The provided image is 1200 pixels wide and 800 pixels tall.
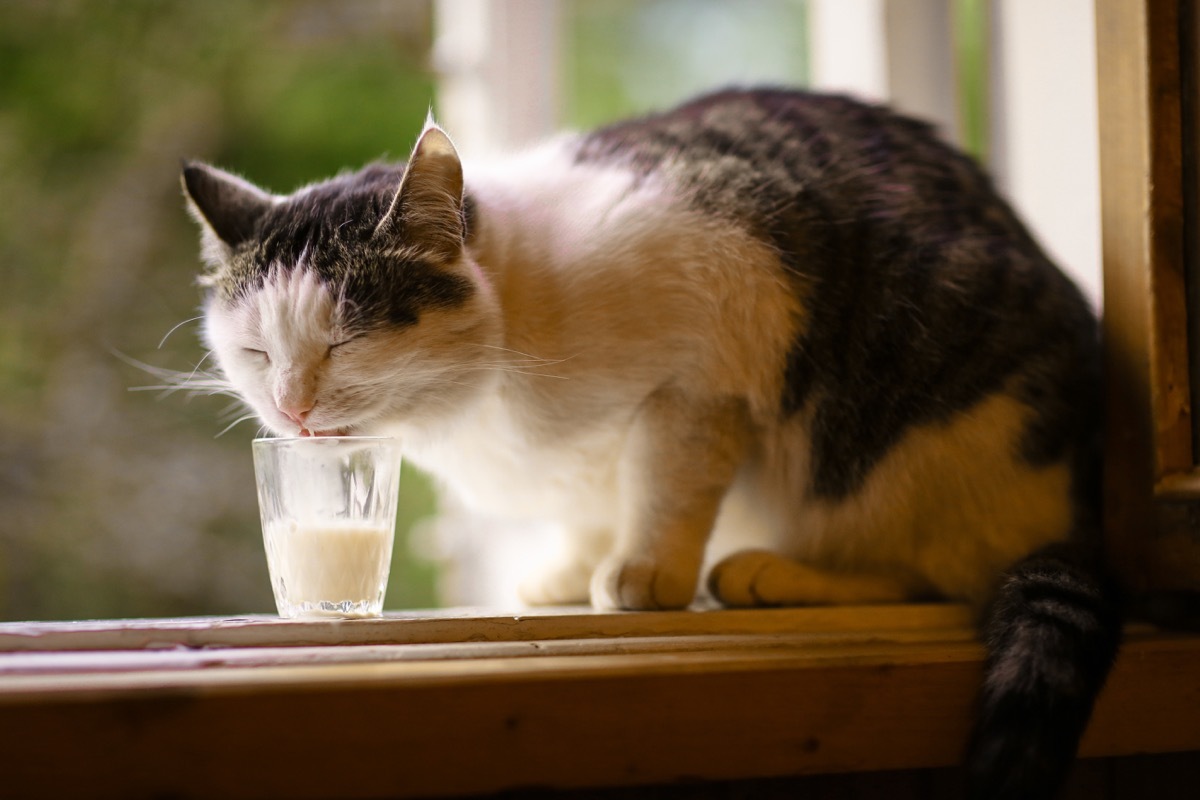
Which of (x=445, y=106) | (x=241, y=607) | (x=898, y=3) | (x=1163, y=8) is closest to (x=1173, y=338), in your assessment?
(x=1163, y=8)

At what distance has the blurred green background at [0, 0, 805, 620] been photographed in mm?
2342

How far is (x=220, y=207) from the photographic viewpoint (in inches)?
51.3

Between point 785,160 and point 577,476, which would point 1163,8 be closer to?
point 785,160

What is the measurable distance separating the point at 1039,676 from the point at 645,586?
47 cm

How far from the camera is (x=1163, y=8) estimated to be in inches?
47.3

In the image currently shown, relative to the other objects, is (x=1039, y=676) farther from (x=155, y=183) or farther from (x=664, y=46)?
(x=155, y=183)

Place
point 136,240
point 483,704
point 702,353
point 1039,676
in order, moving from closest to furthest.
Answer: point 483,704, point 1039,676, point 702,353, point 136,240

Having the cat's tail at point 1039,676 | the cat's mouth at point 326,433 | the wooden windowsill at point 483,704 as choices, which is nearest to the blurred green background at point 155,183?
the cat's mouth at point 326,433

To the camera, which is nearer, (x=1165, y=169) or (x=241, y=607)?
(x=1165, y=169)

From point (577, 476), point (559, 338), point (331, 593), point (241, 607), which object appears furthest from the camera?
point (241, 607)

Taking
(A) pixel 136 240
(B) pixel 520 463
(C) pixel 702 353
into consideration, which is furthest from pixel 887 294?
(A) pixel 136 240

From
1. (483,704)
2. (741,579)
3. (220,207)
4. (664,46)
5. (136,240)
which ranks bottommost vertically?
(741,579)

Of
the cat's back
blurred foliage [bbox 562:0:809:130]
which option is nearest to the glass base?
the cat's back

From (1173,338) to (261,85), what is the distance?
7.56 ft
